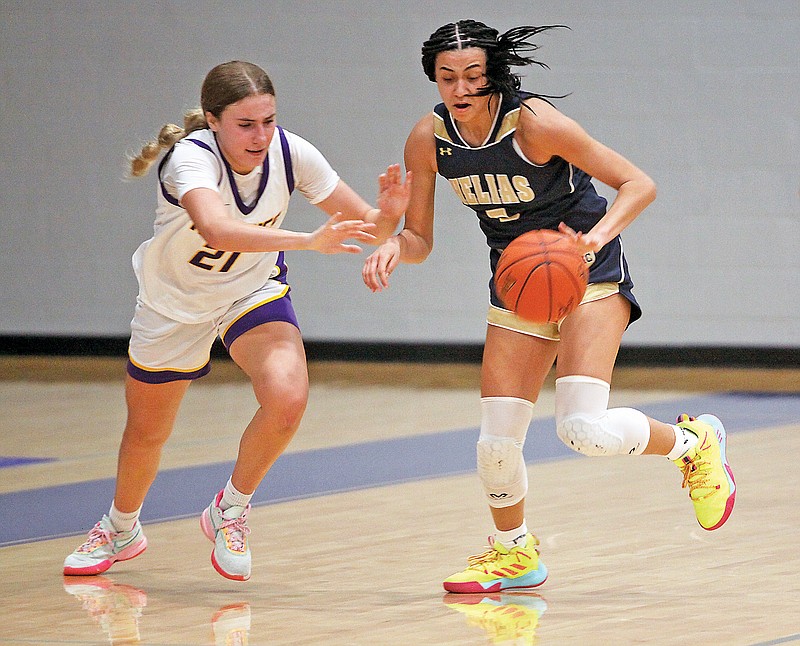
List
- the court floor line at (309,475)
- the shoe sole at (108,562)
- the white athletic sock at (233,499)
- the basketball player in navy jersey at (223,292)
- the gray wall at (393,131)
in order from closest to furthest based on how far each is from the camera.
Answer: the basketball player in navy jersey at (223,292)
the white athletic sock at (233,499)
the shoe sole at (108,562)
the court floor line at (309,475)
the gray wall at (393,131)

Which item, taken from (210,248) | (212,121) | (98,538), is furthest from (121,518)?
(212,121)

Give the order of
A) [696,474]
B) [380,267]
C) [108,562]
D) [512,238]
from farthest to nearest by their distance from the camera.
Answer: [108,562]
[696,474]
[512,238]
[380,267]

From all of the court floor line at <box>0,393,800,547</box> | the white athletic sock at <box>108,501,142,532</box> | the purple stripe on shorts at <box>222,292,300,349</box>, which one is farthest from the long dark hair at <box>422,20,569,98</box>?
the court floor line at <box>0,393,800,547</box>

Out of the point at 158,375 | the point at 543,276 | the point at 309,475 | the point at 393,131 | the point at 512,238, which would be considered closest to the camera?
the point at 543,276

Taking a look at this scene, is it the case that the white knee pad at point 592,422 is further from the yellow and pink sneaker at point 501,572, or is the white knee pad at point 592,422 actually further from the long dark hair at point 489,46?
the long dark hair at point 489,46

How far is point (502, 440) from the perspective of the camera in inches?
145

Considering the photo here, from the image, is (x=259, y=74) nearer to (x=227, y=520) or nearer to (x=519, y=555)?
(x=227, y=520)

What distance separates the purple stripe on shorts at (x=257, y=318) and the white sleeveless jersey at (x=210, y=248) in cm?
6

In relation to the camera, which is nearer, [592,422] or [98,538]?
[592,422]

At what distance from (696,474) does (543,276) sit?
0.83 m

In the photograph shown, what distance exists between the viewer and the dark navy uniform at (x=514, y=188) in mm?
3635

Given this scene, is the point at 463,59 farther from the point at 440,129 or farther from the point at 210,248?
the point at 210,248

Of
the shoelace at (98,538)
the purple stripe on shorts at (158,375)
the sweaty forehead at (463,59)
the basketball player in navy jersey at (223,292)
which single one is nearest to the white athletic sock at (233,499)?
the basketball player in navy jersey at (223,292)

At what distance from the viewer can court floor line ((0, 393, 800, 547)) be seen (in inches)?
198
